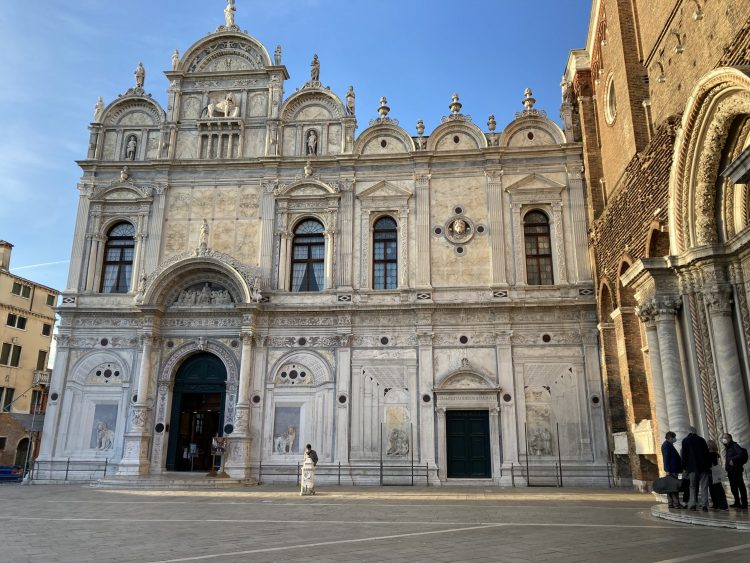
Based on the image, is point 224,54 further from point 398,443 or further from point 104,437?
point 398,443

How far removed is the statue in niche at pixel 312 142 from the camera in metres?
23.2

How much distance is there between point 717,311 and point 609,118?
9473 mm

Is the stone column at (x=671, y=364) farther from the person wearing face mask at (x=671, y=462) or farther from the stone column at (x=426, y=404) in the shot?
the stone column at (x=426, y=404)

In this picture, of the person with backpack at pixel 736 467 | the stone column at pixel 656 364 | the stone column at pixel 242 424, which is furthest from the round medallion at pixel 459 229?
the person with backpack at pixel 736 467

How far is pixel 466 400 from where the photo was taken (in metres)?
19.9

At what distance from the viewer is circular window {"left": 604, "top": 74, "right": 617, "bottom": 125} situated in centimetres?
1862

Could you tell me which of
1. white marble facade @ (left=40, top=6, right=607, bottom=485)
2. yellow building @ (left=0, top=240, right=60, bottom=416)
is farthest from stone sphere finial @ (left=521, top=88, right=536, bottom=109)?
yellow building @ (left=0, top=240, right=60, bottom=416)

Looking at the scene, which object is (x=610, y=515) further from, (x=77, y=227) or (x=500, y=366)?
(x=77, y=227)

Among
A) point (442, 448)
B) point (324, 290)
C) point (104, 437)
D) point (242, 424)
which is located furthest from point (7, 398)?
point (442, 448)

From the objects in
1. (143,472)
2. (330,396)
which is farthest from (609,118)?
(143,472)

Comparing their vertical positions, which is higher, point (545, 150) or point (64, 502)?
point (545, 150)

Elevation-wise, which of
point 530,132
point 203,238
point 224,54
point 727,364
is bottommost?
point 727,364

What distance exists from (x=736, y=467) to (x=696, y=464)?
24.8 inches

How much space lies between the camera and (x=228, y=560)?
6.46 meters
